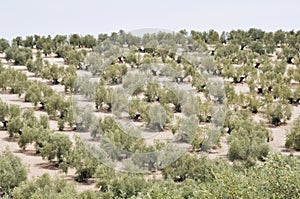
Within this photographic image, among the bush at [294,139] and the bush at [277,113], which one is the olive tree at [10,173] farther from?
the bush at [277,113]

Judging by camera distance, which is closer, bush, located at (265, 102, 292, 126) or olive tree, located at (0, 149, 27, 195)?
olive tree, located at (0, 149, 27, 195)

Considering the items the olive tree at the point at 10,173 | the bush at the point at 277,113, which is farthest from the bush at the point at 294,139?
the olive tree at the point at 10,173

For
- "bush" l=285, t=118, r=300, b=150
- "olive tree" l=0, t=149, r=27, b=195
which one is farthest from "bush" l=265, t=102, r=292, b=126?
"olive tree" l=0, t=149, r=27, b=195

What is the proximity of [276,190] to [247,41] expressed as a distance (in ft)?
184

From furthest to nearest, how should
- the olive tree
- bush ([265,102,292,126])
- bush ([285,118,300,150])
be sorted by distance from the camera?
bush ([265,102,292,126]) < bush ([285,118,300,150]) < the olive tree

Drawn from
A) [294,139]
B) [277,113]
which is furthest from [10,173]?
[277,113]

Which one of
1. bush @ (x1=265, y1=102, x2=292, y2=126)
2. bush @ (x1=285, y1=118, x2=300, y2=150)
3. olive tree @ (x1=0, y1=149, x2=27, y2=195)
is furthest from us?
bush @ (x1=265, y1=102, x2=292, y2=126)

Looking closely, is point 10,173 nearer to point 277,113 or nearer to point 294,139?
point 294,139

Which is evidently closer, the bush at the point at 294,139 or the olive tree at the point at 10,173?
the olive tree at the point at 10,173

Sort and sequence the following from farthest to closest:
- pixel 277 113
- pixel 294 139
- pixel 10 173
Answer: pixel 277 113, pixel 294 139, pixel 10 173

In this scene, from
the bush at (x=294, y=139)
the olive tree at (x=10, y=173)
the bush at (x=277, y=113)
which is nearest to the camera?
the olive tree at (x=10, y=173)

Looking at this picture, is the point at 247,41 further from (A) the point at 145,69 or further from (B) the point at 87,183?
(B) the point at 87,183

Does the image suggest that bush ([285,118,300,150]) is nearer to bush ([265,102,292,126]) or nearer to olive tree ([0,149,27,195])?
bush ([265,102,292,126])

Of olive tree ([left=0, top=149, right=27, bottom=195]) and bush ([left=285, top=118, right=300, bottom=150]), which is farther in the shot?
bush ([left=285, top=118, right=300, bottom=150])
